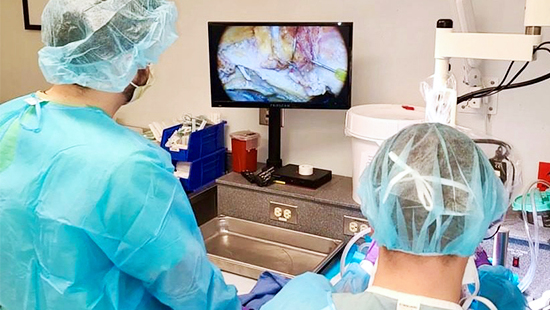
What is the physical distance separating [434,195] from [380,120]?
2.90 ft

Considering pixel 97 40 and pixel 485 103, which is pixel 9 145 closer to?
pixel 97 40

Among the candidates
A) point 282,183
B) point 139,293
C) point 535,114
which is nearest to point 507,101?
point 535,114

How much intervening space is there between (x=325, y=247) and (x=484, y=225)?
1.11 meters

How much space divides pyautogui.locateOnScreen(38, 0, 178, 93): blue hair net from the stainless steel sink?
0.86 m

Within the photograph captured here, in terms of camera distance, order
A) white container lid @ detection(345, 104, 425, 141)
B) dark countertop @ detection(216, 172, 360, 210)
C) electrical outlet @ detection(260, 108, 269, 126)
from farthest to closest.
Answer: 1. electrical outlet @ detection(260, 108, 269, 126)
2. dark countertop @ detection(216, 172, 360, 210)
3. white container lid @ detection(345, 104, 425, 141)

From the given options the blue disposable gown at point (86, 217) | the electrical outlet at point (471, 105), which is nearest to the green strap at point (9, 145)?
the blue disposable gown at point (86, 217)

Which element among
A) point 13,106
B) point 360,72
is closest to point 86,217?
point 13,106

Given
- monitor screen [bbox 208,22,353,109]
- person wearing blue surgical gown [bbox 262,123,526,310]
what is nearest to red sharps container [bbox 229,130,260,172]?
monitor screen [bbox 208,22,353,109]

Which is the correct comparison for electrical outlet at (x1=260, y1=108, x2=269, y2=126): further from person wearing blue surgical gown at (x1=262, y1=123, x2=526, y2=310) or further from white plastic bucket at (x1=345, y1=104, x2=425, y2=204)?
person wearing blue surgical gown at (x1=262, y1=123, x2=526, y2=310)

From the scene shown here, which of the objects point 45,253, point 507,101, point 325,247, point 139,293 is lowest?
point 325,247

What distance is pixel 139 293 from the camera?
47.6 inches

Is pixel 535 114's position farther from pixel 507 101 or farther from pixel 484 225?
pixel 484 225

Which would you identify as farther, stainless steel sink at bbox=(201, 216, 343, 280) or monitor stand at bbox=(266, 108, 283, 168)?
monitor stand at bbox=(266, 108, 283, 168)

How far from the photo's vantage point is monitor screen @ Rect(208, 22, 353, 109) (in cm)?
196
